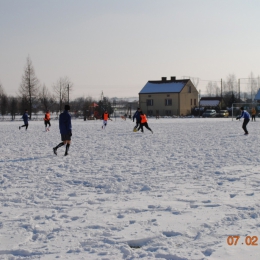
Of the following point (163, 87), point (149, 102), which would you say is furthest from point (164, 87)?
point (149, 102)

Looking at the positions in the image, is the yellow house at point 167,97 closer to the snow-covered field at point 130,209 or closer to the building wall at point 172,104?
the building wall at point 172,104

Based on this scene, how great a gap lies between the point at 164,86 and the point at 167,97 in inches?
131

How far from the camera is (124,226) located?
5090 millimetres

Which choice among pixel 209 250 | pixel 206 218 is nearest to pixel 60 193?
pixel 206 218

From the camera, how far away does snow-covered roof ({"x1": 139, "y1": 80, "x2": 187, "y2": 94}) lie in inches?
3089

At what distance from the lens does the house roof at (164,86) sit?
258ft

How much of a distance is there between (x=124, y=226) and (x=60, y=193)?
2362mm

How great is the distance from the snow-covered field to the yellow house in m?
67.0

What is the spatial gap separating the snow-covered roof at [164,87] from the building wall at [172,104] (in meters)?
0.74
